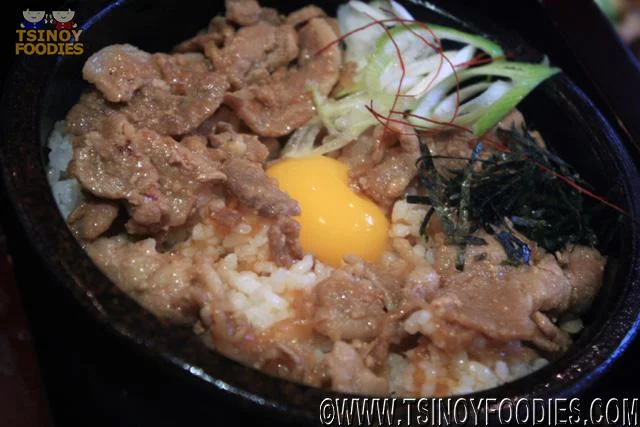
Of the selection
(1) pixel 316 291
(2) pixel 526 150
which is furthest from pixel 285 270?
(2) pixel 526 150

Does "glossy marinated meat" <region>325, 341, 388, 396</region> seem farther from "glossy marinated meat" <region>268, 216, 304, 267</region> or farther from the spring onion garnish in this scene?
the spring onion garnish

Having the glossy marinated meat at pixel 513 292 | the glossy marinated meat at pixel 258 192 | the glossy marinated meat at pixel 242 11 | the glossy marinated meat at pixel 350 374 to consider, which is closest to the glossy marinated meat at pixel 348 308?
the glossy marinated meat at pixel 350 374

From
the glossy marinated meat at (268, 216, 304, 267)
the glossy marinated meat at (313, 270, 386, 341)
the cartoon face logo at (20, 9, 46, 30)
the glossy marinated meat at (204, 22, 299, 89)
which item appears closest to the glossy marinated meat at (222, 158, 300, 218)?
the glossy marinated meat at (268, 216, 304, 267)

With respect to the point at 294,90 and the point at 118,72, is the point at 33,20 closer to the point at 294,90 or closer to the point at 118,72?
the point at 118,72

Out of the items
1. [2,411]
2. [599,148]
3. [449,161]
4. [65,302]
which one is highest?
[599,148]

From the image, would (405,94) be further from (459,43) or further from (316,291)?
(316,291)

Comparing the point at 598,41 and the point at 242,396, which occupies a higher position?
the point at 598,41

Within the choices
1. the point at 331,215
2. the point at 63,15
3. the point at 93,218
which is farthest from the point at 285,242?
the point at 63,15

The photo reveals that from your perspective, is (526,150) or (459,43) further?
(459,43)
